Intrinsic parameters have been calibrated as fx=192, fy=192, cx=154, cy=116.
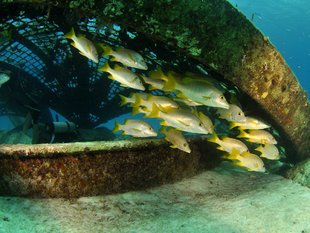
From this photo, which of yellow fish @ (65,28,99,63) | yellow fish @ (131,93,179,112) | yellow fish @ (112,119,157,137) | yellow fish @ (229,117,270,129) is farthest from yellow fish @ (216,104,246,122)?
yellow fish @ (65,28,99,63)

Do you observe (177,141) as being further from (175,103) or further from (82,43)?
(82,43)

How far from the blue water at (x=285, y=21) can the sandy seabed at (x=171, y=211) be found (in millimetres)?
32099

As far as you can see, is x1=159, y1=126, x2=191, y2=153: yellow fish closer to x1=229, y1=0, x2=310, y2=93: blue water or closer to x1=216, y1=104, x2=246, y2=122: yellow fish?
x1=216, y1=104, x2=246, y2=122: yellow fish

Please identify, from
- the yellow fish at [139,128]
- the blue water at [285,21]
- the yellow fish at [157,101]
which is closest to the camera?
the yellow fish at [157,101]

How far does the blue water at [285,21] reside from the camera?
137ft

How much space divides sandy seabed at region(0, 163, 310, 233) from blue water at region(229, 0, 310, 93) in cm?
3210

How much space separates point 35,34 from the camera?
5770mm

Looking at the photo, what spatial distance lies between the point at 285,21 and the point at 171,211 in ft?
210

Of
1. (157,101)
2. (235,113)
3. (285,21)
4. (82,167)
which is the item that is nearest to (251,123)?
(235,113)

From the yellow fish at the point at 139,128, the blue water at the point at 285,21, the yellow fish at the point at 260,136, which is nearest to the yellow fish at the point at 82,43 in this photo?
the yellow fish at the point at 139,128

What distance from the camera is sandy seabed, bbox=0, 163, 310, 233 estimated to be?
2125 millimetres

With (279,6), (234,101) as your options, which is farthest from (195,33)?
(279,6)

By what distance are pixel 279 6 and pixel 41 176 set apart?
54821 mm

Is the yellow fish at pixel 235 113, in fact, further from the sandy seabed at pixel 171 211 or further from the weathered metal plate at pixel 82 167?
the sandy seabed at pixel 171 211
